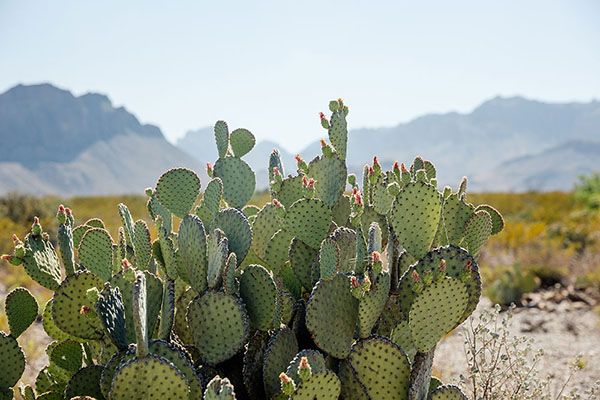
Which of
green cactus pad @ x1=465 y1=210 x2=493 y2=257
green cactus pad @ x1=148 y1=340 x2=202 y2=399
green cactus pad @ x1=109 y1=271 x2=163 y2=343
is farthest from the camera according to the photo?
green cactus pad @ x1=465 y1=210 x2=493 y2=257

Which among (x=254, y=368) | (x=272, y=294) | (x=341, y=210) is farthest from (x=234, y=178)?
(x=254, y=368)

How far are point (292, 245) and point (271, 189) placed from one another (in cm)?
26

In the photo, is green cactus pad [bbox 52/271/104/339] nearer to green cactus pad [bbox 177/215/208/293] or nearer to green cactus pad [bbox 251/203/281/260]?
green cactus pad [bbox 177/215/208/293]

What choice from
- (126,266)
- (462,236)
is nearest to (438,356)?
(462,236)

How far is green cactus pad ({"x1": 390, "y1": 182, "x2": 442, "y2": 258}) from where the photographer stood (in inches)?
67.7

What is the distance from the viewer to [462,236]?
1.90m

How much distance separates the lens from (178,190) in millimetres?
1873

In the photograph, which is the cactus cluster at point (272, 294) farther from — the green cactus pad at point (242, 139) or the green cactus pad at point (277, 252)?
the green cactus pad at point (242, 139)

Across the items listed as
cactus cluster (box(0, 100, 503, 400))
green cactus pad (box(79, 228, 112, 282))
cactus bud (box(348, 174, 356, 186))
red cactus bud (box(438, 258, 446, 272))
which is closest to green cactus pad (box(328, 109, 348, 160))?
cactus cluster (box(0, 100, 503, 400))

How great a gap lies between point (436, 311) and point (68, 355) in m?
1.23

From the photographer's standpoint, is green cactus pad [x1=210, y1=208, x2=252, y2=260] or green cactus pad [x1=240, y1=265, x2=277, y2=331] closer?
green cactus pad [x1=240, y1=265, x2=277, y2=331]

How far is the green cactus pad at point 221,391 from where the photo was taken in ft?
3.83

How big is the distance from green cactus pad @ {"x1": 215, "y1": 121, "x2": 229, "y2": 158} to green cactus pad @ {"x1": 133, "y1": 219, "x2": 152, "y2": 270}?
47 centimetres

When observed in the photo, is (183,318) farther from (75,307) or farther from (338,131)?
(338,131)
